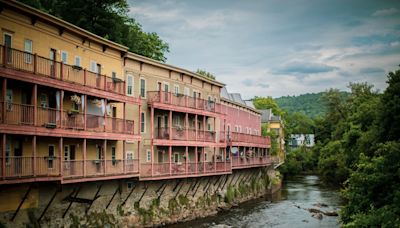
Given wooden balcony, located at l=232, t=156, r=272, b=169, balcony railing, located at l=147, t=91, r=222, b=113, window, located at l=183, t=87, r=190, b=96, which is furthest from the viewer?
wooden balcony, located at l=232, t=156, r=272, b=169

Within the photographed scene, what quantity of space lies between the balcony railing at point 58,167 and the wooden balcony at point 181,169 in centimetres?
174

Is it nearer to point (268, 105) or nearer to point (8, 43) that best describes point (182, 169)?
point (8, 43)

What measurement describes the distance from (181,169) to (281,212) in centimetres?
1400

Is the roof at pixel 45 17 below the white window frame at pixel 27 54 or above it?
above

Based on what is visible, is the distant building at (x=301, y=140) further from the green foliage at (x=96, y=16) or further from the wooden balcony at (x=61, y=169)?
the wooden balcony at (x=61, y=169)

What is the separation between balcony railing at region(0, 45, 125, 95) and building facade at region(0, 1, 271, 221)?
0.18 ft

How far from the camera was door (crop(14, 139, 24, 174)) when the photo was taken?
2318cm

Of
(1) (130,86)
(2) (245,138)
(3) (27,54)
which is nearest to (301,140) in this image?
(2) (245,138)

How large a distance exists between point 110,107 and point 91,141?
10.9 ft

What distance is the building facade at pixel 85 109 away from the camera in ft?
78.9

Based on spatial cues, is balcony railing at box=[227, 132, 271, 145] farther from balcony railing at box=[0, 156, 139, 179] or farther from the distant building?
the distant building

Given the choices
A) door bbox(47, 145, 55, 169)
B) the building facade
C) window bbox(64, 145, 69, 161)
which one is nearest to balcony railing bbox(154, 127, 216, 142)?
the building facade

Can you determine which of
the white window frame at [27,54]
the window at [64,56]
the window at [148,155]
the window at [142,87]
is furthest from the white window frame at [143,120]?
the white window frame at [27,54]

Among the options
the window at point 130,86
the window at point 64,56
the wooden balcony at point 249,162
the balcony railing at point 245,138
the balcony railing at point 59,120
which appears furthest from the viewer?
the balcony railing at point 245,138
